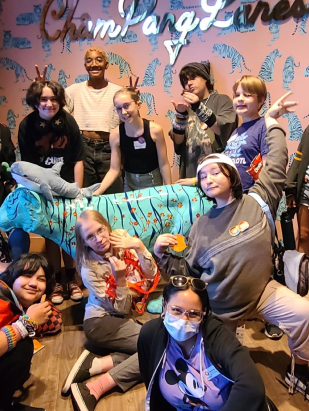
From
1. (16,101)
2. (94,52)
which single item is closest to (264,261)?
(94,52)

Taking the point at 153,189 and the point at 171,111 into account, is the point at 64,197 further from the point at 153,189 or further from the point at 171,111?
the point at 171,111

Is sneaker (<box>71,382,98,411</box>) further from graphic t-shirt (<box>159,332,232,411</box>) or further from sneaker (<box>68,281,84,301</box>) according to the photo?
sneaker (<box>68,281,84,301</box>)

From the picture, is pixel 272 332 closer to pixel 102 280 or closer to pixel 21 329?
pixel 102 280

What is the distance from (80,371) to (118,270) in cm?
45

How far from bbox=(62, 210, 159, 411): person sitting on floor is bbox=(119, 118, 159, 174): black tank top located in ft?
1.97

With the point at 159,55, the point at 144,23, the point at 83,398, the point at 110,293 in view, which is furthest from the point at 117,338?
the point at 144,23

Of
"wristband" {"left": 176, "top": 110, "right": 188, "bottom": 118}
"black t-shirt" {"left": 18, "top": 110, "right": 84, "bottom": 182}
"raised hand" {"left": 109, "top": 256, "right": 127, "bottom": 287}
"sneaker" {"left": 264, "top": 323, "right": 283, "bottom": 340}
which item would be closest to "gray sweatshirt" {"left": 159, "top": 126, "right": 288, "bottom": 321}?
"raised hand" {"left": 109, "top": 256, "right": 127, "bottom": 287}

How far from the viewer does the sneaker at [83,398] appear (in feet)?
5.00

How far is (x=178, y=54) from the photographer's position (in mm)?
2951

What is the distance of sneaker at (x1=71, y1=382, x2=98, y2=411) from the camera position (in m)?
Result: 1.52

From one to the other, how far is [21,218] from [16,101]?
155cm

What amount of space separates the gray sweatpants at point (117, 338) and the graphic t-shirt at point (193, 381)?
0.45m

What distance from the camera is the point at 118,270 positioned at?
1734mm

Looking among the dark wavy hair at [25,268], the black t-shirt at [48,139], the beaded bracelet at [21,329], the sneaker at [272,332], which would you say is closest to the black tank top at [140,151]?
the black t-shirt at [48,139]
